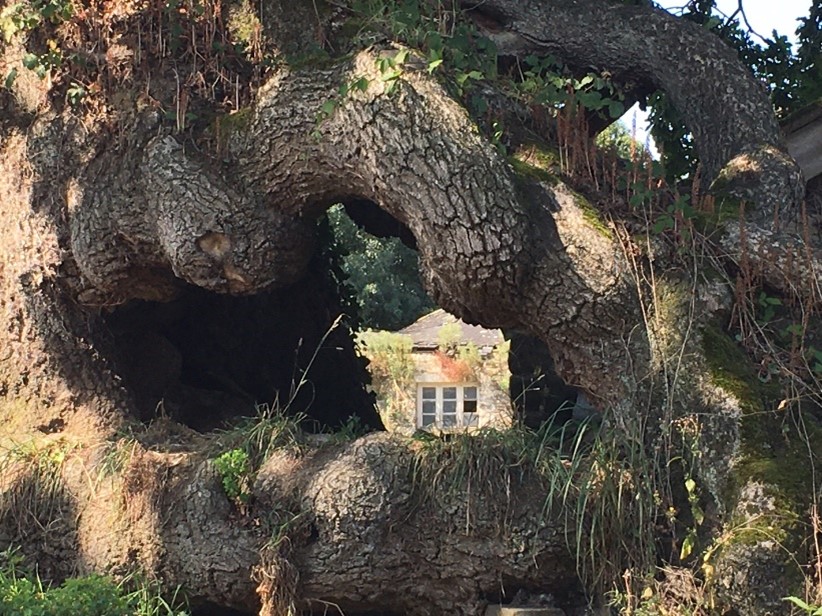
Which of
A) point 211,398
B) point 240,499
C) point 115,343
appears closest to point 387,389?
point 211,398

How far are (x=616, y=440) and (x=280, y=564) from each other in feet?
5.77

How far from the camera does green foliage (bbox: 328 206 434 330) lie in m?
21.5

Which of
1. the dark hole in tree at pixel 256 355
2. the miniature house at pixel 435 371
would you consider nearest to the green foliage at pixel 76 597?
the dark hole in tree at pixel 256 355

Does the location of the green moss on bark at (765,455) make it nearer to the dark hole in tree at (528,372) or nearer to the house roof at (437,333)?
the dark hole in tree at (528,372)

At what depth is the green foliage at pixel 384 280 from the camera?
21500 millimetres

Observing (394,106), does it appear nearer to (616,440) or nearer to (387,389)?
(616,440)

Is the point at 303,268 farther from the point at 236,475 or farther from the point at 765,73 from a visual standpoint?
the point at 765,73

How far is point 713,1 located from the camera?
8.64m

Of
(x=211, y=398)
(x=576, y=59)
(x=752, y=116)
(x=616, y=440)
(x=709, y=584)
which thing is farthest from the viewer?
(x=211, y=398)

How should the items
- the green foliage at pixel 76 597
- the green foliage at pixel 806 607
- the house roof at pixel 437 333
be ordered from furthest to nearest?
the house roof at pixel 437 333
the green foliage at pixel 76 597
the green foliage at pixel 806 607

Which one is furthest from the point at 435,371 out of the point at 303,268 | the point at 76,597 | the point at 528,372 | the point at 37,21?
the point at 76,597

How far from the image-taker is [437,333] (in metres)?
19.2

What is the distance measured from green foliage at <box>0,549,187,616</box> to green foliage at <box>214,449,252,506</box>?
0.62 metres

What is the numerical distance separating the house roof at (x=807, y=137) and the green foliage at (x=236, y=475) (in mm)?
4109
